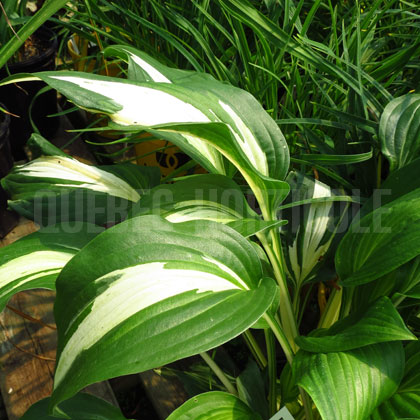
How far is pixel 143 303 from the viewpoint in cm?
44

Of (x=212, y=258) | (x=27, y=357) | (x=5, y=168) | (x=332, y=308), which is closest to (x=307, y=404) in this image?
(x=332, y=308)

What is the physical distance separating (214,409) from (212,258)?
0.24 metres

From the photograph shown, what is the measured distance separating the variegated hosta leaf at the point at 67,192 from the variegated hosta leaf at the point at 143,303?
24 cm

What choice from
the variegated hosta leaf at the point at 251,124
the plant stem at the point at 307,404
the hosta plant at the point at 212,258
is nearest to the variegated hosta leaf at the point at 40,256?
the hosta plant at the point at 212,258

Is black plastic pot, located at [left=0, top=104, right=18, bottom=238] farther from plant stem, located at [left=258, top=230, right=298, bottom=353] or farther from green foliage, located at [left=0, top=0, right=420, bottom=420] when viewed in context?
plant stem, located at [left=258, top=230, right=298, bottom=353]

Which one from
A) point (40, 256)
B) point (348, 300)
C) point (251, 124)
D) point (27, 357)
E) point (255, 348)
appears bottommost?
point (27, 357)

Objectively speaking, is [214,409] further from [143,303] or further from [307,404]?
[143,303]

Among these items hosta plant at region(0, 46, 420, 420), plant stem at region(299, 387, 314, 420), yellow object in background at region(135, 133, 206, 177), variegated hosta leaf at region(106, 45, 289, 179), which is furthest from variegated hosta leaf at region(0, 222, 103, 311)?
yellow object in background at region(135, 133, 206, 177)

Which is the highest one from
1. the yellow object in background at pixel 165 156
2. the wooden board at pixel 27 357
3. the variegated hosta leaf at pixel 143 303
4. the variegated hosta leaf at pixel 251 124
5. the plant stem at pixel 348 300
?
the variegated hosta leaf at pixel 251 124

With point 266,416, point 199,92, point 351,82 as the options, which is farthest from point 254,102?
point 266,416

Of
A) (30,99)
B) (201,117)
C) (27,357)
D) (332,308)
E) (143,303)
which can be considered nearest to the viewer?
(143,303)

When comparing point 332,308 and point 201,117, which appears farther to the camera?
point 332,308

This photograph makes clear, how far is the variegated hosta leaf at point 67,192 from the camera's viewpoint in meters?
0.70

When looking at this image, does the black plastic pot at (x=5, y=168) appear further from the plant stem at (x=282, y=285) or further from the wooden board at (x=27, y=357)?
the plant stem at (x=282, y=285)
